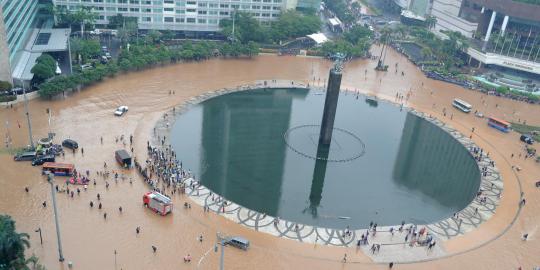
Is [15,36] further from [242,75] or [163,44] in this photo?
[242,75]

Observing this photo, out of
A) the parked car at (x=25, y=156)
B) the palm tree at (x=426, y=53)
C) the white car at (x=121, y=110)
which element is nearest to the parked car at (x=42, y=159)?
the parked car at (x=25, y=156)

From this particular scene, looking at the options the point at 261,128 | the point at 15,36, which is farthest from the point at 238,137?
the point at 15,36

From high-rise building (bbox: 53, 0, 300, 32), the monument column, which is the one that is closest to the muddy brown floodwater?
high-rise building (bbox: 53, 0, 300, 32)

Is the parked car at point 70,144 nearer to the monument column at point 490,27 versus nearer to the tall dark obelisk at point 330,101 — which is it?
the tall dark obelisk at point 330,101

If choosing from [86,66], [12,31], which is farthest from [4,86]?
[86,66]

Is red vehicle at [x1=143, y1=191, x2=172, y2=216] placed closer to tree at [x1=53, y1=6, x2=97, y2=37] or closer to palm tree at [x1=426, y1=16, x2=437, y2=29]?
tree at [x1=53, y1=6, x2=97, y2=37]
